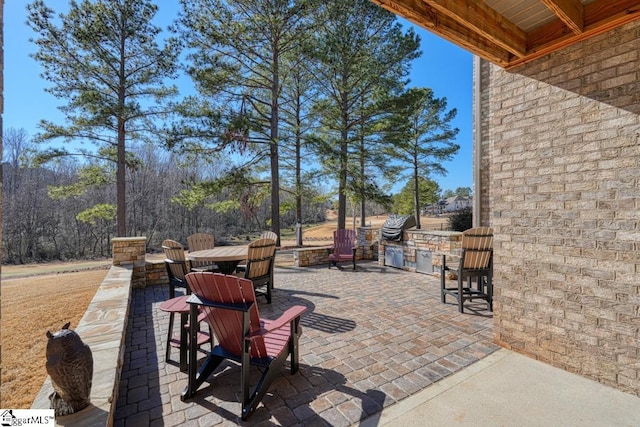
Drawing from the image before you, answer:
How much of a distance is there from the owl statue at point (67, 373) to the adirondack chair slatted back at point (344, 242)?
19.2 feet

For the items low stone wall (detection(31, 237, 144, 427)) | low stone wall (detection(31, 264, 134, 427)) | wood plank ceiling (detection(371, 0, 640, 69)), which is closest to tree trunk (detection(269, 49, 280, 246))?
low stone wall (detection(31, 237, 144, 427))

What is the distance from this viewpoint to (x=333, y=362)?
2707 mm

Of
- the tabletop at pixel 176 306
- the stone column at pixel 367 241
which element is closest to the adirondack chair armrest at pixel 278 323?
the tabletop at pixel 176 306

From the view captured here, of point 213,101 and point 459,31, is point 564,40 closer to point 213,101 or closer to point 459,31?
point 459,31

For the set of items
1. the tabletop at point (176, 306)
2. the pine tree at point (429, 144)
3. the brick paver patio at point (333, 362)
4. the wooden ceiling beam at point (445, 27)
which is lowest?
the brick paver patio at point (333, 362)

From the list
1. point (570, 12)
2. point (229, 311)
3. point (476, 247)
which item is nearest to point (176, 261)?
point (229, 311)

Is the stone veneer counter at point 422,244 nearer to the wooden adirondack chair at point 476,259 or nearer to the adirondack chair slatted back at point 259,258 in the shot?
the wooden adirondack chair at point 476,259

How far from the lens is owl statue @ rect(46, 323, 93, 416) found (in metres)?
1.51

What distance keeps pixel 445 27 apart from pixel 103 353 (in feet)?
11.4

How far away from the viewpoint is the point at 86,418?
1518 millimetres

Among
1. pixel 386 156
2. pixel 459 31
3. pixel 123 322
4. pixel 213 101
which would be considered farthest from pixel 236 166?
pixel 459 31

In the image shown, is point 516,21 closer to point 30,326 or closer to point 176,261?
point 176,261

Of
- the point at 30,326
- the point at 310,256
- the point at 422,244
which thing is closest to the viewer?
the point at 30,326

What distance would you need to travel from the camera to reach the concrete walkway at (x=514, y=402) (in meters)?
1.98
